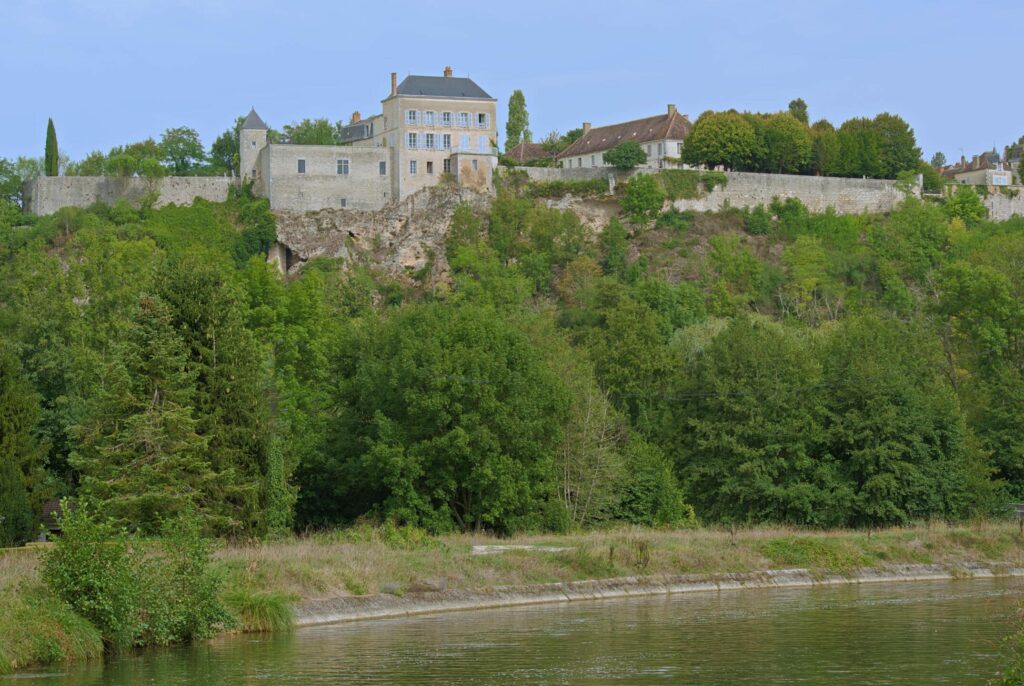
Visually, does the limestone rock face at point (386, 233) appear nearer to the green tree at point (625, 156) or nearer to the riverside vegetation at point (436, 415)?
the riverside vegetation at point (436, 415)

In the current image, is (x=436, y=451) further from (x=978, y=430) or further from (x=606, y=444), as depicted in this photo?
(x=978, y=430)

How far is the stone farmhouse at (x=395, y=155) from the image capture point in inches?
3123

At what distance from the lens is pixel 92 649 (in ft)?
72.7

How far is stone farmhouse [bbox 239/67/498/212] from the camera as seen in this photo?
260ft

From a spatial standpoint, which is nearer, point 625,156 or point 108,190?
point 108,190

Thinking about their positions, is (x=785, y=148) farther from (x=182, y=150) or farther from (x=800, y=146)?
(x=182, y=150)

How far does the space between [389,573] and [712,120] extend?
Answer: 66.7m

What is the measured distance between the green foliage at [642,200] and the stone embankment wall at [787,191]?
1.34 meters

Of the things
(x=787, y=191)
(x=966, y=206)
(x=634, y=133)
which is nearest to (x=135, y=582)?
(x=787, y=191)

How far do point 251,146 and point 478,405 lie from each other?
4432 centimetres

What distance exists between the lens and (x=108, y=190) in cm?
7794

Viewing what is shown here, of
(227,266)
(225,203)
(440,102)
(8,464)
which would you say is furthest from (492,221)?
(8,464)

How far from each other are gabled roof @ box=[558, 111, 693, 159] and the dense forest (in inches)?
972

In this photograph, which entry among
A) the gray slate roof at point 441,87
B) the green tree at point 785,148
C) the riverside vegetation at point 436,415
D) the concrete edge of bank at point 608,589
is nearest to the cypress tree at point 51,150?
the riverside vegetation at point 436,415
